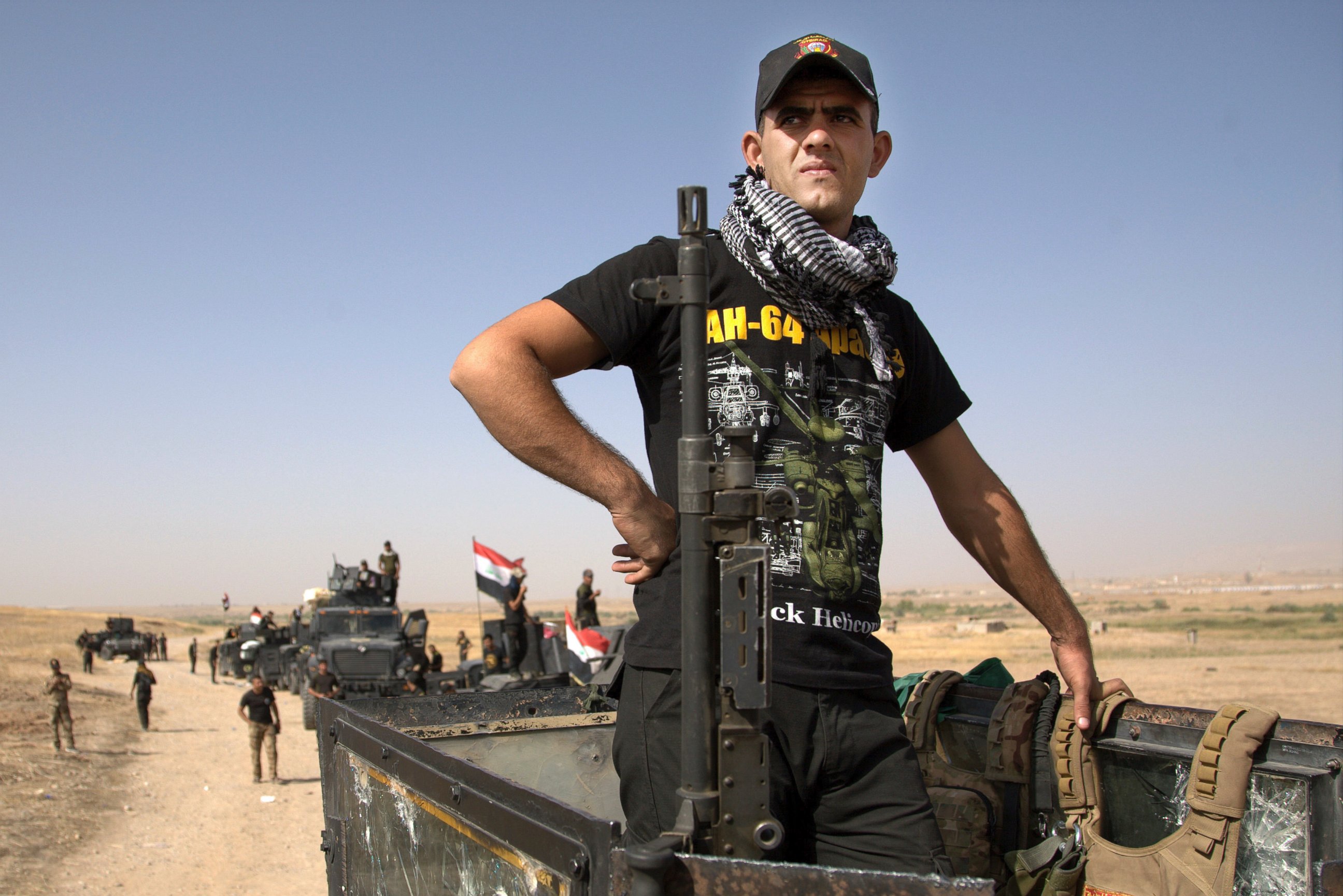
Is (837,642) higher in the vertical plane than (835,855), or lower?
higher

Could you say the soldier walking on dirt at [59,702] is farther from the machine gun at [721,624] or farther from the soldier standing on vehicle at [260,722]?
the machine gun at [721,624]

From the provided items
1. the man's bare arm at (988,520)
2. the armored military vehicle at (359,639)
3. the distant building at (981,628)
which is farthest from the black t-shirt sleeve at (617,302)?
the distant building at (981,628)

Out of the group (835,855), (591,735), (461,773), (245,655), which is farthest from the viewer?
(245,655)

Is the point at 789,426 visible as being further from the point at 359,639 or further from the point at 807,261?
the point at 359,639

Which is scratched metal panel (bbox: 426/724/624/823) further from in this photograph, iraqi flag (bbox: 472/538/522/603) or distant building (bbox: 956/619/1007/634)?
distant building (bbox: 956/619/1007/634)

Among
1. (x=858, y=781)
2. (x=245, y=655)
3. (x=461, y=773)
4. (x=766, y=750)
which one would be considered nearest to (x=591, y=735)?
(x=461, y=773)

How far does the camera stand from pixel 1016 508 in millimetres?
2602

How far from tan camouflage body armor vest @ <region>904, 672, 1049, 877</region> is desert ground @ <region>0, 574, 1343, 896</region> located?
709 centimetres

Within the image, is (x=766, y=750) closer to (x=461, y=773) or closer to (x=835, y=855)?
(x=835, y=855)

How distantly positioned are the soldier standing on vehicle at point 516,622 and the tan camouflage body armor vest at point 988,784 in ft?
43.8

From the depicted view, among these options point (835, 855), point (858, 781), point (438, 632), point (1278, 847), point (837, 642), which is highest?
point (837, 642)

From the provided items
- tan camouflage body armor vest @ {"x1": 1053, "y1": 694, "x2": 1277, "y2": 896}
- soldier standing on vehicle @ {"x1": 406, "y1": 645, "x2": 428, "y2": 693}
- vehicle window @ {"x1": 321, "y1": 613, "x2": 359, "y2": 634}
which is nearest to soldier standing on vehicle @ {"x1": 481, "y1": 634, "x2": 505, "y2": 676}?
soldier standing on vehicle @ {"x1": 406, "y1": 645, "x2": 428, "y2": 693}

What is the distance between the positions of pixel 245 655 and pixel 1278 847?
30.9 m

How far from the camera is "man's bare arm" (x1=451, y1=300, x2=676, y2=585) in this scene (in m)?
1.92
